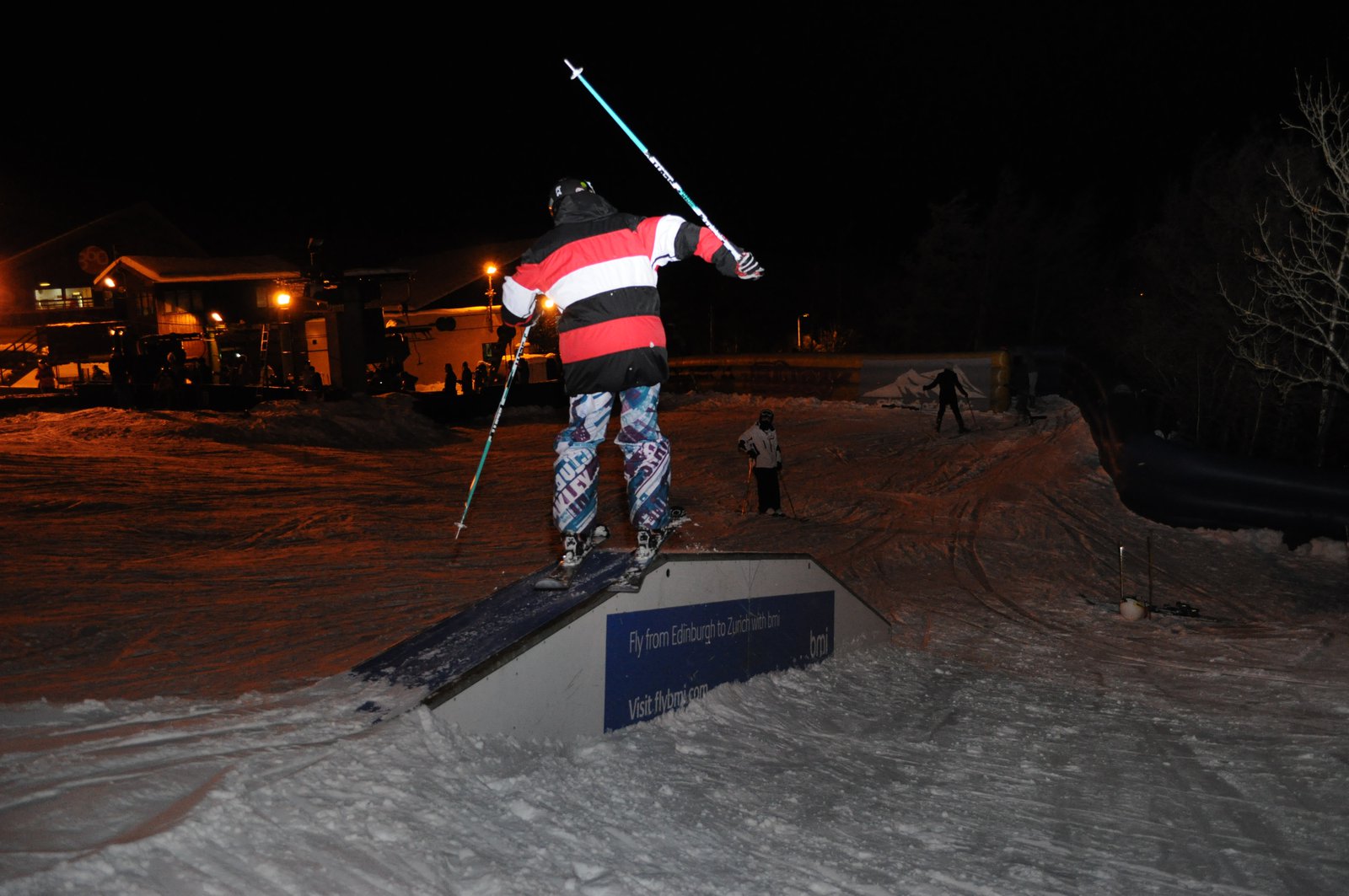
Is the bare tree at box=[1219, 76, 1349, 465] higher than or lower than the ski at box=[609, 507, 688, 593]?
higher

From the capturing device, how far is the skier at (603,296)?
4.66m

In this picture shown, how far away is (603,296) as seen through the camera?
4.68 m

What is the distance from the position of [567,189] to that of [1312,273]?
1237cm

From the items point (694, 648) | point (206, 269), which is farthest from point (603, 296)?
point (206, 269)

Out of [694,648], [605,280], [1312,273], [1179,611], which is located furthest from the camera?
[1312,273]

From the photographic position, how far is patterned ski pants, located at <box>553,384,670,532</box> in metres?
4.87

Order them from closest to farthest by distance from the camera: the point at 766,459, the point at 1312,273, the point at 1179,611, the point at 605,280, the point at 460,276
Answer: the point at 605,280, the point at 1179,611, the point at 1312,273, the point at 766,459, the point at 460,276

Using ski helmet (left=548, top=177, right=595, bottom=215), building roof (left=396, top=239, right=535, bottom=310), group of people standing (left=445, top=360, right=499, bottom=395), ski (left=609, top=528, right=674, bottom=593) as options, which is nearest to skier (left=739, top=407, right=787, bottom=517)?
ski (left=609, top=528, right=674, bottom=593)

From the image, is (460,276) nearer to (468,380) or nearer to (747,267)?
(468,380)

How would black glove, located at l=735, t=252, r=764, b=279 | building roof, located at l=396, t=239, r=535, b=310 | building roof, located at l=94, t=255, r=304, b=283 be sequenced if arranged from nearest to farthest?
black glove, located at l=735, t=252, r=764, b=279, building roof, located at l=94, t=255, r=304, b=283, building roof, located at l=396, t=239, r=535, b=310

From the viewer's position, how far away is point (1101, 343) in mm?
41656

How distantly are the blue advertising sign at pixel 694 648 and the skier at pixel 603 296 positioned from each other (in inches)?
15.8

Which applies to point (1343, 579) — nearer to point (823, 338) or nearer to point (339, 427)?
point (339, 427)

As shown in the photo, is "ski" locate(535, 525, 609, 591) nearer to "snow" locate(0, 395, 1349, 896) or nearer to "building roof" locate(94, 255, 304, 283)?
"snow" locate(0, 395, 1349, 896)
